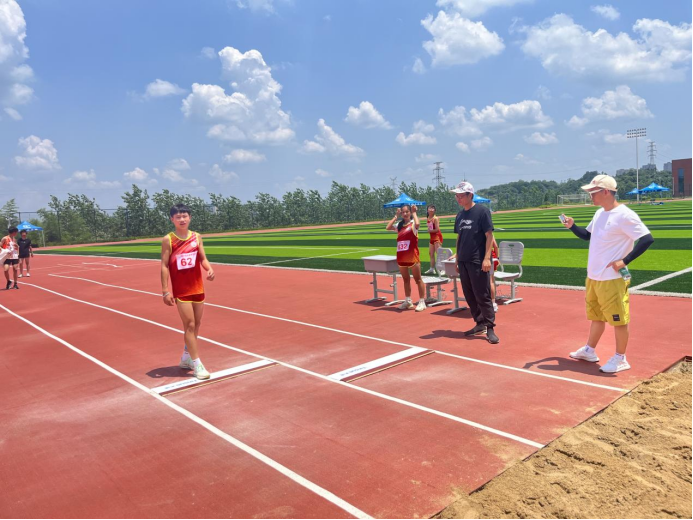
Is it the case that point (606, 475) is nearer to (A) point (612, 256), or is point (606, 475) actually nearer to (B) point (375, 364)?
(A) point (612, 256)

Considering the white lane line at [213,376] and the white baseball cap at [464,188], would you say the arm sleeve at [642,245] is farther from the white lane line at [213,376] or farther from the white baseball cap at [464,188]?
the white lane line at [213,376]

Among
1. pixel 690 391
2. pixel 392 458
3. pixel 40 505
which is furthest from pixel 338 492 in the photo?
pixel 690 391

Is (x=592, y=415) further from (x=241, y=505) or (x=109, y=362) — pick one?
(x=109, y=362)

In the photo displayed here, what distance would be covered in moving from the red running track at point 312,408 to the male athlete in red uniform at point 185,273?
0.71 meters

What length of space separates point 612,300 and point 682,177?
11254 cm

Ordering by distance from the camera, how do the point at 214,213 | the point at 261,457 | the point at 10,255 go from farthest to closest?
the point at 214,213 → the point at 10,255 → the point at 261,457

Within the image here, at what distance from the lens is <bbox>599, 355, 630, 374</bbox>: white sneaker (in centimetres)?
616

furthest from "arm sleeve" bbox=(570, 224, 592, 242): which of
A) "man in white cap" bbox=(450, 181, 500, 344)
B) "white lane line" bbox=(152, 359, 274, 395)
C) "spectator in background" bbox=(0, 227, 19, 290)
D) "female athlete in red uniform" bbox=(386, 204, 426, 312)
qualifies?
"spectator in background" bbox=(0, 227, 19, 290)

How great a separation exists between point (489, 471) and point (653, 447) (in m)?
1.46

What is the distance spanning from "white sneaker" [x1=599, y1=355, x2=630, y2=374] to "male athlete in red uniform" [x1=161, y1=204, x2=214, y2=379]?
4973 millimetres

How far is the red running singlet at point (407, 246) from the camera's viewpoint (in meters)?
10.1

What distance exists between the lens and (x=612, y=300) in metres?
6.06

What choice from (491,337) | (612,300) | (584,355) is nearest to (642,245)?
(612,300)

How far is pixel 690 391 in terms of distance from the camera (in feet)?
18.1
